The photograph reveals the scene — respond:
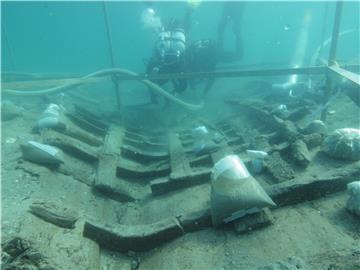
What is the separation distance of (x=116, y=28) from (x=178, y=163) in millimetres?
38582

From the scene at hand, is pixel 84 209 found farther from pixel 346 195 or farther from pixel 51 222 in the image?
pixel 346 195

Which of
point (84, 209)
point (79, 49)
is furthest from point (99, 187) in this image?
point (79, 49)

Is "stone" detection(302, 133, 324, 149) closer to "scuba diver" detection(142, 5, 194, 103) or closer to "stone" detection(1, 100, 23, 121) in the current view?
"scuba diver" detection(142, 5, 194, 103)

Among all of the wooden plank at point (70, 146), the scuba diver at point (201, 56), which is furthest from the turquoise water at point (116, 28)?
the wooden plank at point (70, 146)

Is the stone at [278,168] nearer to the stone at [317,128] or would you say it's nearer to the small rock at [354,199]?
the small rock at [354,199]

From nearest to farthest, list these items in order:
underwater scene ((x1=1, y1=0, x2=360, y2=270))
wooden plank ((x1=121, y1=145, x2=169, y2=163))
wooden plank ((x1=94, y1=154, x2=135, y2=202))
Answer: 1. underwater scene ((x1=1, y1=0, x2=360, y2=270))
2. wooden plank ((x1=94, y1=154, x2=135, y2=202))
3. wooden plank ((x1=121, y1=145, x2=169, y2=163))

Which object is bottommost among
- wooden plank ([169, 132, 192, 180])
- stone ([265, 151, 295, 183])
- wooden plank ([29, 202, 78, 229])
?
wooden plank ([169, 132, 192, 180])

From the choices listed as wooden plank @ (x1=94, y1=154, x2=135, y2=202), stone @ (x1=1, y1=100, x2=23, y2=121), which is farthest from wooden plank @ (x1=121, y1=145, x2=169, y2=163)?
stone @ (x1=1, y1=100, x2=23, y2=121)

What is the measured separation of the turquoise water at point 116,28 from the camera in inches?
1407

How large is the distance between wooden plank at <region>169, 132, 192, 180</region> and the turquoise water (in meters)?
30.7

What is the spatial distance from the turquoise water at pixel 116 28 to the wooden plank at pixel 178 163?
101 feet

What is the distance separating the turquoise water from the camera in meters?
35.8

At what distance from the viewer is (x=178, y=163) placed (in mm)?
4277

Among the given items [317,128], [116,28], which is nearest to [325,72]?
[317,128]
